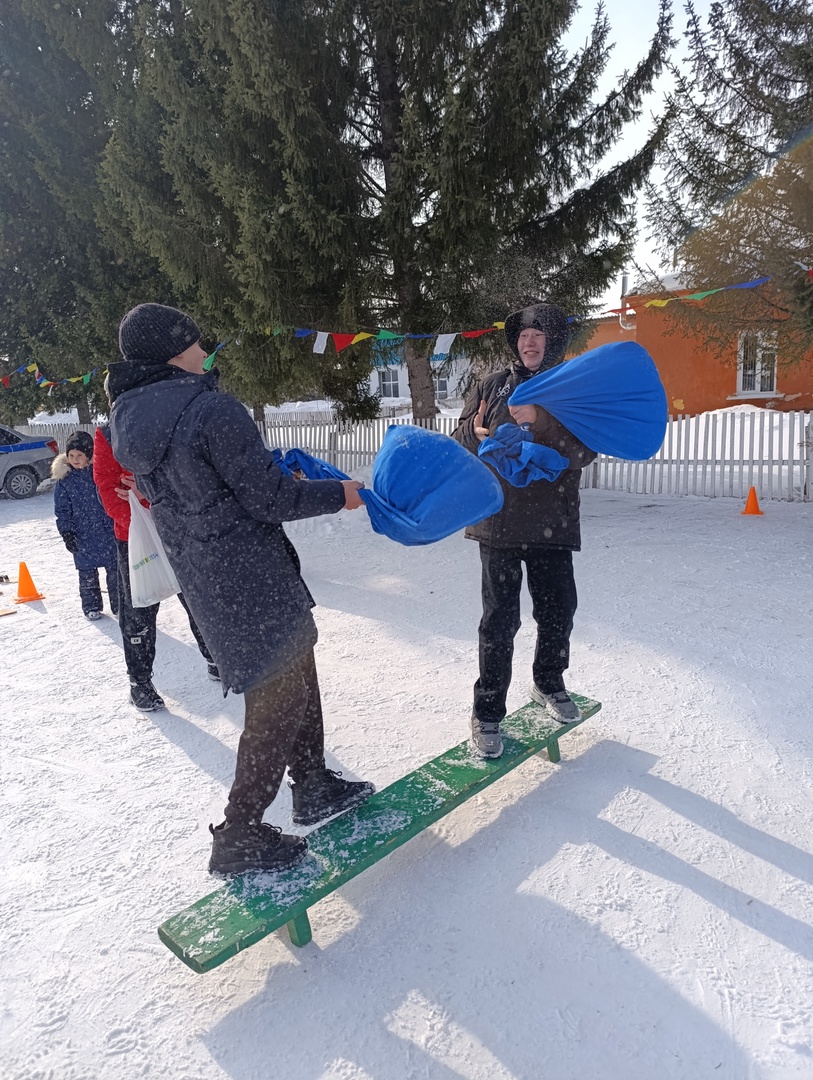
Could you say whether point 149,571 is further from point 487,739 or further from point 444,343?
point 444,343

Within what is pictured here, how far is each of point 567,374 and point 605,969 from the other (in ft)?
7.03

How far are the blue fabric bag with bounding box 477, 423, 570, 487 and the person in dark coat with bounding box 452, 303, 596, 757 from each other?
9 centimetres

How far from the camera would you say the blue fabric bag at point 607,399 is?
2869 mm

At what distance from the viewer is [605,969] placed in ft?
6.75

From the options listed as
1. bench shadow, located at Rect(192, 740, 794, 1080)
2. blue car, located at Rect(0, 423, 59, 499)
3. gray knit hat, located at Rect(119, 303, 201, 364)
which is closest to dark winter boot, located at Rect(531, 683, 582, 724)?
bench shadow, located at Rect(192, 740, 794, 1080)

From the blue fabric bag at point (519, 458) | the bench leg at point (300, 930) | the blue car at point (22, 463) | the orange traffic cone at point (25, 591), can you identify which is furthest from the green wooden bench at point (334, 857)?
the blue car at point (22, 463)

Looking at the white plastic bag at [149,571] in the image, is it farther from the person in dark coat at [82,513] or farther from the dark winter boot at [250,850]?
the person in dark coat at [82,513]

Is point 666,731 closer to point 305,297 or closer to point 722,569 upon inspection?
point 722,569

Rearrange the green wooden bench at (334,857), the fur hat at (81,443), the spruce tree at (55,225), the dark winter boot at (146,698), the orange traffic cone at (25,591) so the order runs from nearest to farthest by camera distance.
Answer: the green wooden bench at (334,857)
the dark winter boot at (146,698)
the fur hat at (81,443)
the orange traffic cone at (25,591)
the spruce tree at (55,225)

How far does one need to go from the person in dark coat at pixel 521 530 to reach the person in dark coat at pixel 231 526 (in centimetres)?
87

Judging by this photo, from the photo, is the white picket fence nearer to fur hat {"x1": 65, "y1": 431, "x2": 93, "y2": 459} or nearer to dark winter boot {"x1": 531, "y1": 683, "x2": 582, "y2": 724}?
fur hat {"x1": 65, "y1": 431, "x2": 93, "y2": 459}

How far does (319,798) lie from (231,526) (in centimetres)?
117

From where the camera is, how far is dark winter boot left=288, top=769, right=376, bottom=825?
2.64 meters

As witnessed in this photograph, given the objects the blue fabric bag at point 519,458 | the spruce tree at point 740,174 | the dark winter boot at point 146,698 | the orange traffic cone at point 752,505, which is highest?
the spruce tree at point 740,174
